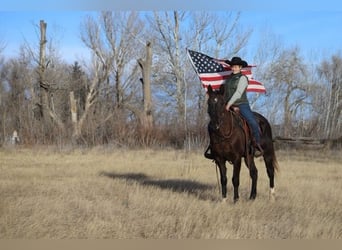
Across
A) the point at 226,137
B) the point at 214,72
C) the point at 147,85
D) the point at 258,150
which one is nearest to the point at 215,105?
the point at 226,137

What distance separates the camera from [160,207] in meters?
8.00

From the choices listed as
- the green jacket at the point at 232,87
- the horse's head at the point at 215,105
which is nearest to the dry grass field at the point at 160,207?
the horse's head at the point at 215,105

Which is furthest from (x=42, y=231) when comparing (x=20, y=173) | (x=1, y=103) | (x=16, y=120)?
(x=1, y=103)

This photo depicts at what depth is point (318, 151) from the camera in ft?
83.6

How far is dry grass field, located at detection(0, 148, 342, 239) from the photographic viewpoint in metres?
6.24

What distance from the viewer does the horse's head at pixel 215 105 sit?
7.72 metres

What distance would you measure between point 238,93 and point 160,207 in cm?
244

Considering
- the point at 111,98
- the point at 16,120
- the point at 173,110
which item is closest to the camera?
the point at 16,120

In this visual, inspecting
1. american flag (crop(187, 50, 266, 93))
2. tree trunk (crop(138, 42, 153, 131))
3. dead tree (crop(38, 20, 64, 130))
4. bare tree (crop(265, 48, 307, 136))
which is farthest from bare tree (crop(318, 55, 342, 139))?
american flag (crop(187, 50, 266, 93))

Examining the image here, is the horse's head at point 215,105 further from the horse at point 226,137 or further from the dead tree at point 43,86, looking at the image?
the dead tree at point 43,86

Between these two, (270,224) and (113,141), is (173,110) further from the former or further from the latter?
(270,224)

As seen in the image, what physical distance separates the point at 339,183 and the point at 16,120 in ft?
73.1

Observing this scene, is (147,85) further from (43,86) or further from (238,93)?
(238,93)

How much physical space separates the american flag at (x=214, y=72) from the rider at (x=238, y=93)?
1.29m
